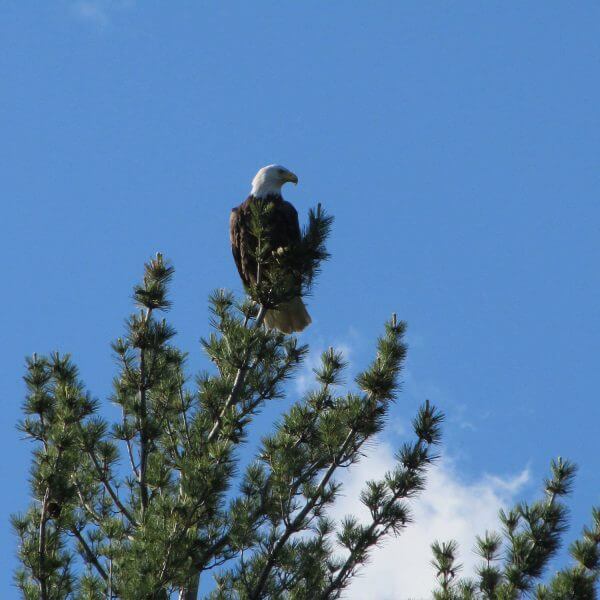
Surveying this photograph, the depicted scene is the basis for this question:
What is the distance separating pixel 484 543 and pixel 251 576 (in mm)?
1272

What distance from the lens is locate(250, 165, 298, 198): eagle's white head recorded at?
898 cm

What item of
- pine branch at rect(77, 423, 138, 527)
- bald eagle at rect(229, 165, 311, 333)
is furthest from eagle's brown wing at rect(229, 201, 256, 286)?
pine branch at rect(77, 423, 138, 527)

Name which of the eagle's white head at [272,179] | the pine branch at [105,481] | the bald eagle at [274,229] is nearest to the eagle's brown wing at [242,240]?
the bald eagle at [274,229]

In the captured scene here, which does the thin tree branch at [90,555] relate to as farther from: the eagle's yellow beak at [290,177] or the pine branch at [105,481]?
the eagle's yellow beak at [290,177]

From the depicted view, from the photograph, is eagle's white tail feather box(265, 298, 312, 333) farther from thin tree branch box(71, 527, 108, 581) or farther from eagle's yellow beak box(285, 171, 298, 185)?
thin tree branch box(71, 527, 108, 581)

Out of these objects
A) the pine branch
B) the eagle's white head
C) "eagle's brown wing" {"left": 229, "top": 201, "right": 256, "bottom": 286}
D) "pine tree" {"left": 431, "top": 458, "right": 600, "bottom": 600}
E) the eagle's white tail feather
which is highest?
the eagle's white head

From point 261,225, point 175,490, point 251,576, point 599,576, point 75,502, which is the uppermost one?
point 261,225

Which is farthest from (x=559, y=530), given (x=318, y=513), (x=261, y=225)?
(x=261, y=225)

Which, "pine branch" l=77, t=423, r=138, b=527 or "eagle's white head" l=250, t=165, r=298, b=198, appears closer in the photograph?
"pine branch" l=77, t=423, r=138, b=527

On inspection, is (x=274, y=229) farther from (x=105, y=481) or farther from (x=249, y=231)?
(x=105, y=481)

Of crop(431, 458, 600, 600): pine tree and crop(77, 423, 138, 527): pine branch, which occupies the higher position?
crop(77, 423, 138, 527): pine branch

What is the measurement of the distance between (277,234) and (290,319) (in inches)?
46.1

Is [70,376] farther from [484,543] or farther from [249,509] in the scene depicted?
[484,543]

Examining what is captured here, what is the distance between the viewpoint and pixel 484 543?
6.07 meters
